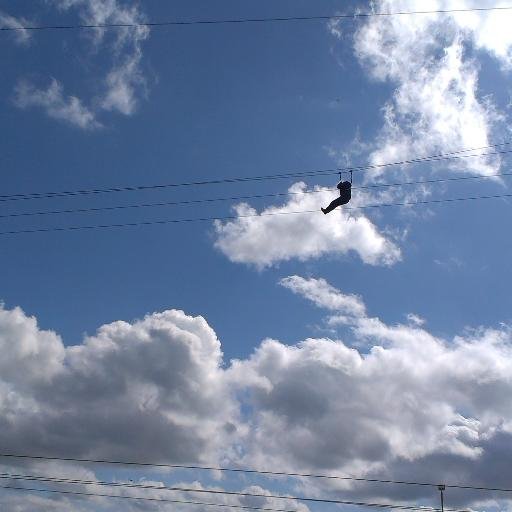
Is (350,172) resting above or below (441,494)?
above

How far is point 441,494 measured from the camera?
223 ft

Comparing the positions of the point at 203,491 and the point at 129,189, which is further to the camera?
the point at 203,491

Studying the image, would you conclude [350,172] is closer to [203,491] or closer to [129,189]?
[129,189]

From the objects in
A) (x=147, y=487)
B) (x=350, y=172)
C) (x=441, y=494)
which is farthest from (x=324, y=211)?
(x=441, y=494)

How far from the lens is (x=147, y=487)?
46.7 m

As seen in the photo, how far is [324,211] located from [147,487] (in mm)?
30070

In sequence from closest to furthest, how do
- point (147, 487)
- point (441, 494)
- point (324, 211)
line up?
1. point (324, 211)
2. point (147, 487)
3. point (441, 494)

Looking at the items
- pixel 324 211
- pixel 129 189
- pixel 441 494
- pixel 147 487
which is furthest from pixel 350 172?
pixel 441 494

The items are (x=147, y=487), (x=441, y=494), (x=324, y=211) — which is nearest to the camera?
(x=324, y=211)

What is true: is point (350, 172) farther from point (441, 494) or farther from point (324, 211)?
point (441, 494)

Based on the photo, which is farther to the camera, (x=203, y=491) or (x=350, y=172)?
(x=203, y=491)

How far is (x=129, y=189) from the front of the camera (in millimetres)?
26641

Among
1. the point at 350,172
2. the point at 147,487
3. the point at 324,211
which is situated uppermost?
the point at 350,172

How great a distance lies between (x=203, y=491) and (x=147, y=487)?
425 centimetres
